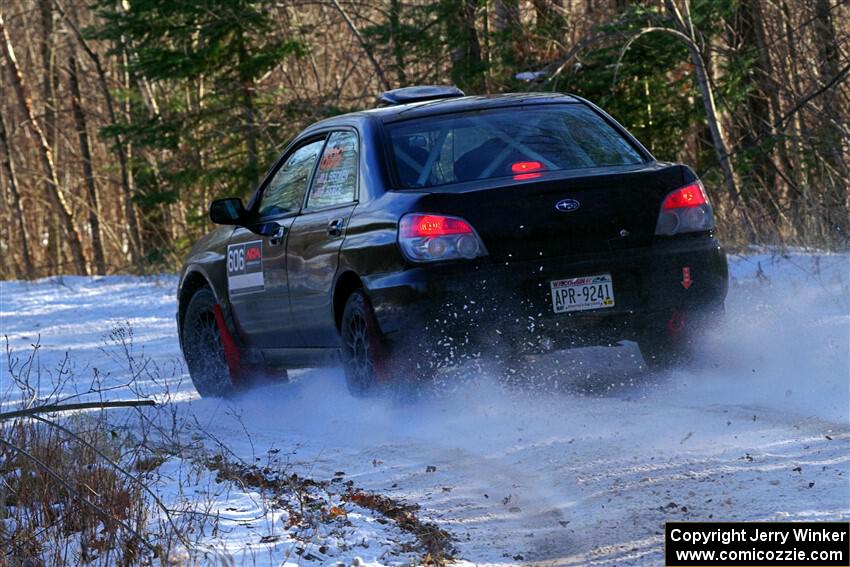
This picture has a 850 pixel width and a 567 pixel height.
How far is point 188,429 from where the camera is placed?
7.76 m

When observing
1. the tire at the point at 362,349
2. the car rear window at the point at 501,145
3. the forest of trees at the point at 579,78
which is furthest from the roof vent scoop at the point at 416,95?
the forest of trees at the point at 579,78

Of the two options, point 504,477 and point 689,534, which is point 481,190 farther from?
point 689,534

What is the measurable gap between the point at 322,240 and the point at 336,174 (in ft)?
1.50

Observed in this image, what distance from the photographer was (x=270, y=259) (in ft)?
28.5

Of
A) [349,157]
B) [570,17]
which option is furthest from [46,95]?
[349,157]

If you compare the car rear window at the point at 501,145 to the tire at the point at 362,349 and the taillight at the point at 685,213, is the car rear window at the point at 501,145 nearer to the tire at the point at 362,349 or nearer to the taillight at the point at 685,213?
the taillight at the point at 685,213

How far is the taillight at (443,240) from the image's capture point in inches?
274

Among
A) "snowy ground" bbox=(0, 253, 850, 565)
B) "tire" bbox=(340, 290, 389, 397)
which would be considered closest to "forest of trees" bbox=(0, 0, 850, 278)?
"snowy ground" bbox=(0, 253, 850, 565)

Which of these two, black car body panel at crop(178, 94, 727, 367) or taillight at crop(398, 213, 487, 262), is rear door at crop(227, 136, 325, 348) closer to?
black car body panel at crop(178, 94, 727, 367)

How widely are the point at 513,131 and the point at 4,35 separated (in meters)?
25.8

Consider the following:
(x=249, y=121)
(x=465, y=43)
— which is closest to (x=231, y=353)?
(x=465, y=43)

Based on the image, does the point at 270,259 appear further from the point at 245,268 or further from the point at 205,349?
the point at 205,349

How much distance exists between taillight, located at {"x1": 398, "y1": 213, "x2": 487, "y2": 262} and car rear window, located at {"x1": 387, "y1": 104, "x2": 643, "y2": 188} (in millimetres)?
465

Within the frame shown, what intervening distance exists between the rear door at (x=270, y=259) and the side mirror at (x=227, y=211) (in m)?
0.14
